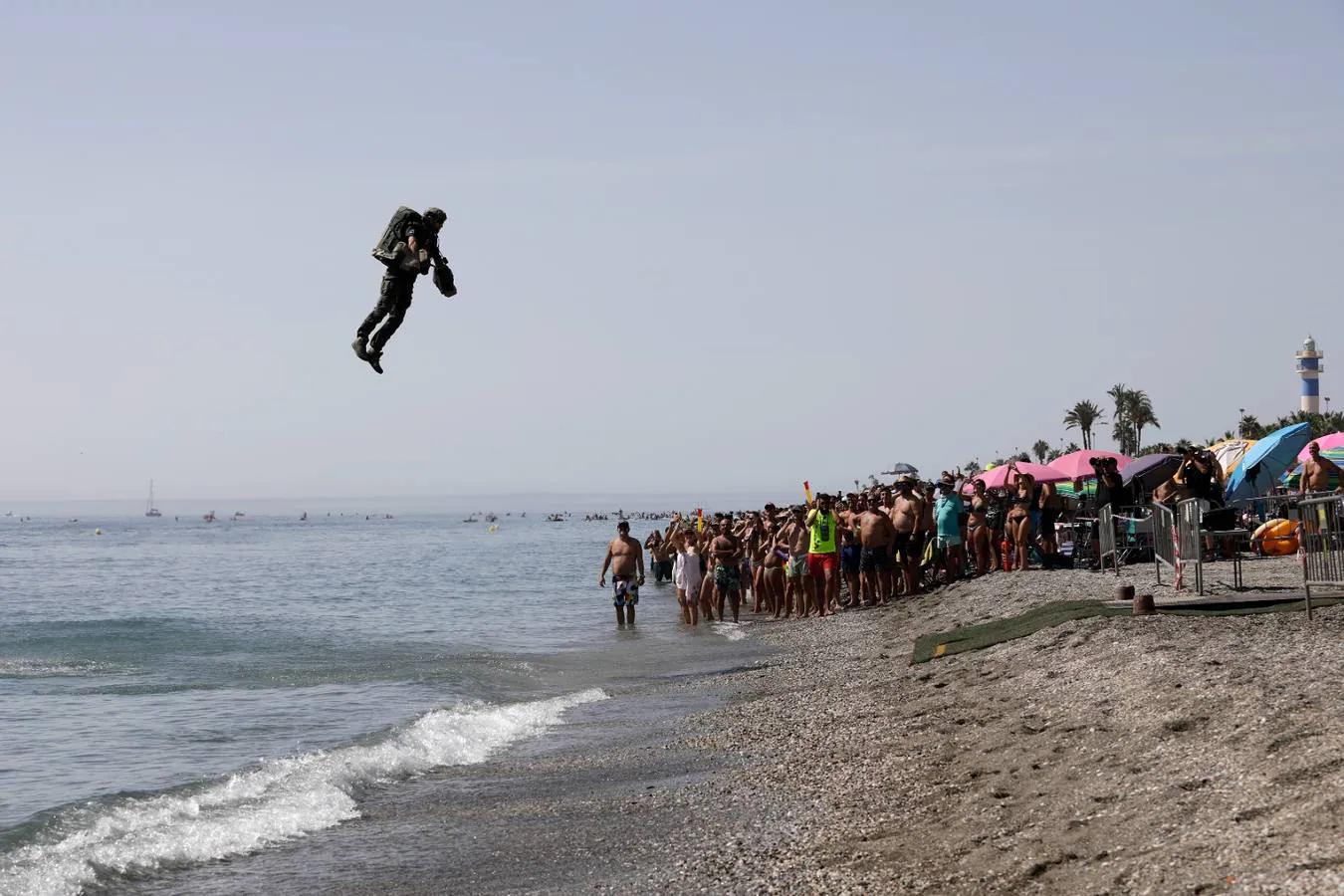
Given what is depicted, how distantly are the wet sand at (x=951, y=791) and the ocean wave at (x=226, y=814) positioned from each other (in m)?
0.45

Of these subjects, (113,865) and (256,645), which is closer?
(113,865)

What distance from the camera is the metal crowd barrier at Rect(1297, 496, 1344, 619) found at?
9.74m

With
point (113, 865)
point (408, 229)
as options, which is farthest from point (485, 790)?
point (408, 229)

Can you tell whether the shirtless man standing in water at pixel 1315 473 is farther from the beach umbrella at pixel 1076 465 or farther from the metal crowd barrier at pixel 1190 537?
the beach umbrella at pixel 1076 465

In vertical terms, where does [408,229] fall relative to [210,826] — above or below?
above

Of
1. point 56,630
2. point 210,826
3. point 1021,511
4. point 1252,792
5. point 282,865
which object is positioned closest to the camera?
point 1252,792

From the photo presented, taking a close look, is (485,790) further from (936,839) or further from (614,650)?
(614,650)

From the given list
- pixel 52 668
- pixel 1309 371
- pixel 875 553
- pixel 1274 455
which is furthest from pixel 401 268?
pixel 1309 371

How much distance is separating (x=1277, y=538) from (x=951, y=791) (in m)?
13.6

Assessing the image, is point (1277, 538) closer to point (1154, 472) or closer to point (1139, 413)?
point (1154, 472)

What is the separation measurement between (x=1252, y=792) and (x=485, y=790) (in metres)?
5.81

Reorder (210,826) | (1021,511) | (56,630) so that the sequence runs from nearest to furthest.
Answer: (210,826), (1021,511), (56,630)

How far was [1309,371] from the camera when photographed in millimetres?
94188

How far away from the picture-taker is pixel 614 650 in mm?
20828
